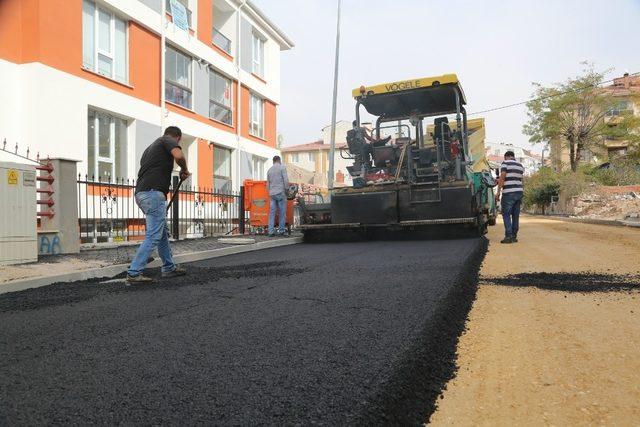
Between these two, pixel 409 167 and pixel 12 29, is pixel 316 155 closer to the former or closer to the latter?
pixel 12 29

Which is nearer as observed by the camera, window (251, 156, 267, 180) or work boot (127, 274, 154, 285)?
work boot (127, 274, 154, 285)

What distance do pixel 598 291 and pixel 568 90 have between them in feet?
134

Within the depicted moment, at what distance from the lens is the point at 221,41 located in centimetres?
1753

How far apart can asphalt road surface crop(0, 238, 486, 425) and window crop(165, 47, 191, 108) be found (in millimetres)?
10553

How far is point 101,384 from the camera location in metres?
2.22

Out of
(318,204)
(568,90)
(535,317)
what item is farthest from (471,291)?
(568,90)

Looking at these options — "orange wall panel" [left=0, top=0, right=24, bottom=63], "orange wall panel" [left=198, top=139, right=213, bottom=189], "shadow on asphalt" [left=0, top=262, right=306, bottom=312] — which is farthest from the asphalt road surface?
"orange wall panel" [left=198, top=139, right=213, bottom=189]

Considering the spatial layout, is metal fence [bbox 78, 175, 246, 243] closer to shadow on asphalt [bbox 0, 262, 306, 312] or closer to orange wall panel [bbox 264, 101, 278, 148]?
shadow on asphalt [bbox 0, 262, 306, 312]

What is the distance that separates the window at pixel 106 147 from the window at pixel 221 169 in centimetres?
465

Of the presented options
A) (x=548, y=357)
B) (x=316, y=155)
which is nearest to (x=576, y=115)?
(x=316, y=155)

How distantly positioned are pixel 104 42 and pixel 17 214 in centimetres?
712

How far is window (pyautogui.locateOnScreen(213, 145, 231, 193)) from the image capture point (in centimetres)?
1710

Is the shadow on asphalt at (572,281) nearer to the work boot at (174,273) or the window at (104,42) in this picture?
the work boot at (174,273)

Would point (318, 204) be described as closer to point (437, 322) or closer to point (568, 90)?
point (437, 322)
